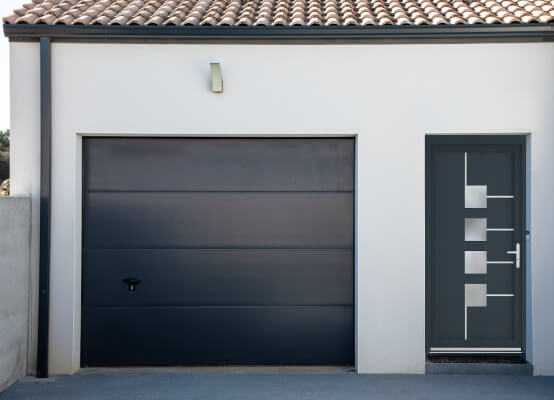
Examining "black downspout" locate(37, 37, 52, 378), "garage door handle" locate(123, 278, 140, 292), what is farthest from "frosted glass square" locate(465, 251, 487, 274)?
"black downspout" locate(37, 37, 52, 378)

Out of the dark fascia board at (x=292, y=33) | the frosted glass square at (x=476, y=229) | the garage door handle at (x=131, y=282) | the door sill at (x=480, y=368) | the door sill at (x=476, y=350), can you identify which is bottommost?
the door sill at (x=480, y=368)

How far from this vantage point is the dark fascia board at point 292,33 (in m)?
4.82

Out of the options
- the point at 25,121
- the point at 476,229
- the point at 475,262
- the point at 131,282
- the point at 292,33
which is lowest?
the point at 131,282

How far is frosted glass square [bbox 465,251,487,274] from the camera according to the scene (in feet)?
16.6

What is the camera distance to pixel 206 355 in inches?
199

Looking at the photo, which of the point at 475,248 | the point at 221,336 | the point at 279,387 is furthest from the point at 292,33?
the point at 279,387

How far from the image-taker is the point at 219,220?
16.8ft

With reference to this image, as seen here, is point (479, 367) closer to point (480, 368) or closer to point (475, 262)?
point (480, 368)

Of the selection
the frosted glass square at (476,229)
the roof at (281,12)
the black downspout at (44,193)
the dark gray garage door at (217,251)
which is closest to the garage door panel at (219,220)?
the dark gray garage door at (217,251)

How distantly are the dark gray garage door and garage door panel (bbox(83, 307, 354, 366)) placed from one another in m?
0.01

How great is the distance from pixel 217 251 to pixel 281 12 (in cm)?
266

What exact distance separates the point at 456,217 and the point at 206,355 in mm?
2906

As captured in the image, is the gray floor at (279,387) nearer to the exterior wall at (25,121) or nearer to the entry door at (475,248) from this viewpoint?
the entry door at (475,248)

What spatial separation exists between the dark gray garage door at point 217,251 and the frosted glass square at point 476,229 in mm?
1177
